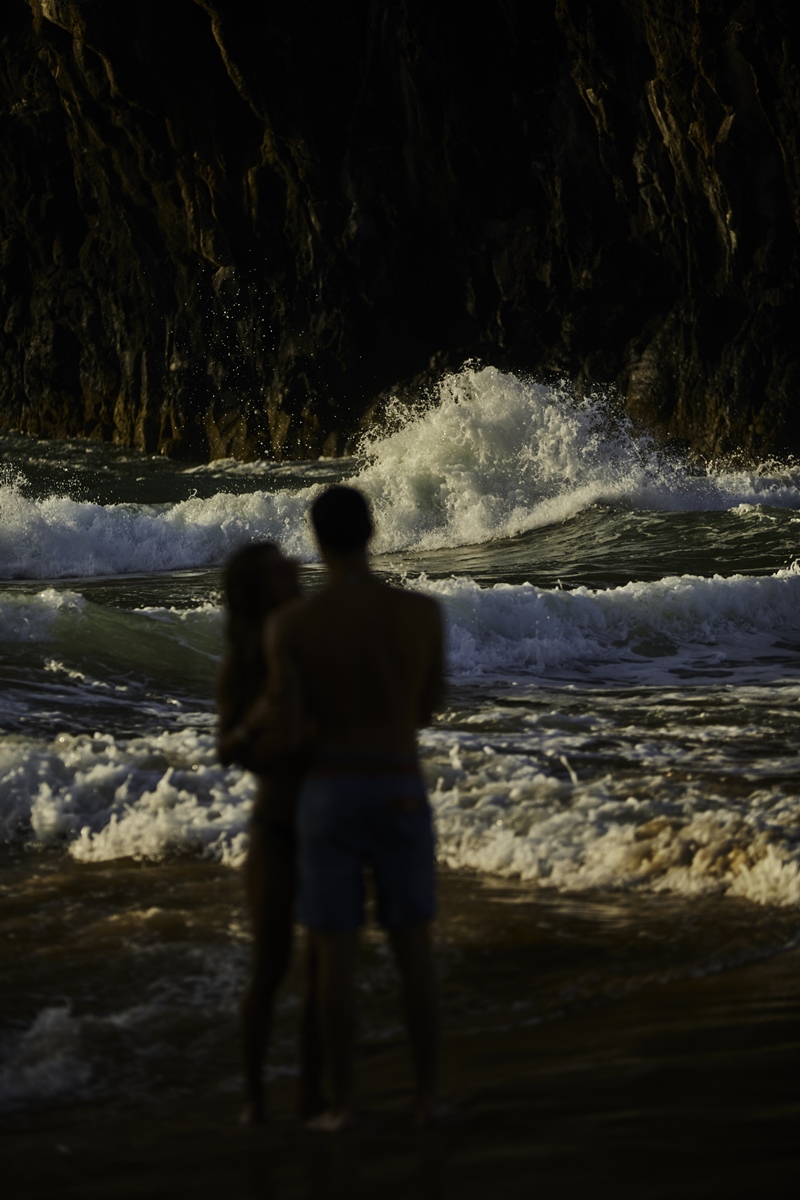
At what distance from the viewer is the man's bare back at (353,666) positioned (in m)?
3.21

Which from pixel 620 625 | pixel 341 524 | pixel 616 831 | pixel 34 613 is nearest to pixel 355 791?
pixel 341 524

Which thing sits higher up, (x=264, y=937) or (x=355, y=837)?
(x=355, y=837)

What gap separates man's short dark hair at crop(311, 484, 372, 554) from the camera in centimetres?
334

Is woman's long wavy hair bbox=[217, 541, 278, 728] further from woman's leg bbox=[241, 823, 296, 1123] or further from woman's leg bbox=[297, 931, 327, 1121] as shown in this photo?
woman's leg bbox=[297, 931, 327, 1121]

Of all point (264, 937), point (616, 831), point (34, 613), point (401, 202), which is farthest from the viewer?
point (401, 202)

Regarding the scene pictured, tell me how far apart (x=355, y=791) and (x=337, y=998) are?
47 centimetres

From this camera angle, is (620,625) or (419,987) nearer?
(419,987)

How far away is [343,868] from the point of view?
10.5 ft

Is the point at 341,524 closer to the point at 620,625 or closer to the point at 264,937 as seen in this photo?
the point at 264,937

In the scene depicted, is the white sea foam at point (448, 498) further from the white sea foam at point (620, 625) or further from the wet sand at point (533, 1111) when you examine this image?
the wet sand at point (533, 1111)

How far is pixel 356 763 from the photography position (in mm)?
3211

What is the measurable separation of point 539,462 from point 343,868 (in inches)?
808

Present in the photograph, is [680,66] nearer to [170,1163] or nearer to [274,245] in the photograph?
[274,245]

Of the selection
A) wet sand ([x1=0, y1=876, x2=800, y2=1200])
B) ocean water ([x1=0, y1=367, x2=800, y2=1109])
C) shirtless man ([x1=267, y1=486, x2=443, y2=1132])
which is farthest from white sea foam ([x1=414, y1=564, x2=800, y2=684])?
shirtless man ([x1=267, y1=486, x2=443, y2=1132])
